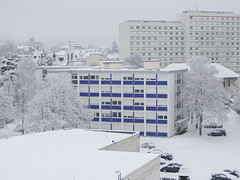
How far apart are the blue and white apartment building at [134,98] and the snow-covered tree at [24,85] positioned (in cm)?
901

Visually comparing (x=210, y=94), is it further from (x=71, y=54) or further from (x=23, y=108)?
(x=71, y=54)

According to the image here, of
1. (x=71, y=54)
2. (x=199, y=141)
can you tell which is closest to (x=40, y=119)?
(x=199, y=141)

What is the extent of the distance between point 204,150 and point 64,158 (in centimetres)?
2657

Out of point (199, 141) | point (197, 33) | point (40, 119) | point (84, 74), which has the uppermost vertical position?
point (197, 33)

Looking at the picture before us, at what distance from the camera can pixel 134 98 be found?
190 ft

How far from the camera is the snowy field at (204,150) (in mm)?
41375

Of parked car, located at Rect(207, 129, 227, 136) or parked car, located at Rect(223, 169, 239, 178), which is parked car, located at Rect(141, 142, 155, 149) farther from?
parked car, located at Rect(223, 169, 239, 178)

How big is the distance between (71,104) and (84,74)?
375 inches

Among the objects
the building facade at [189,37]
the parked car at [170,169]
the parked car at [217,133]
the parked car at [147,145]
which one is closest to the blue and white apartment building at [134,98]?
the parked car at [217,133]

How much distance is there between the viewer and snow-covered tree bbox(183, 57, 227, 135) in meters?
56.6

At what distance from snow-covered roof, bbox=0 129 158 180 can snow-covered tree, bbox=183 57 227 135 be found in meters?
23.2

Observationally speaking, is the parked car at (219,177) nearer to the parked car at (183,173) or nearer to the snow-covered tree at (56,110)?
the parked car at (183,173)

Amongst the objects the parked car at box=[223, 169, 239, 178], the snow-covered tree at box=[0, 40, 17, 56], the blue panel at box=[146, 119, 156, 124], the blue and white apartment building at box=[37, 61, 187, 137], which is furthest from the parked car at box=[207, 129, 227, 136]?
the snow-covered tree at box=[0, 40, 17, 56]

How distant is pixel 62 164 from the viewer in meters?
25.1
